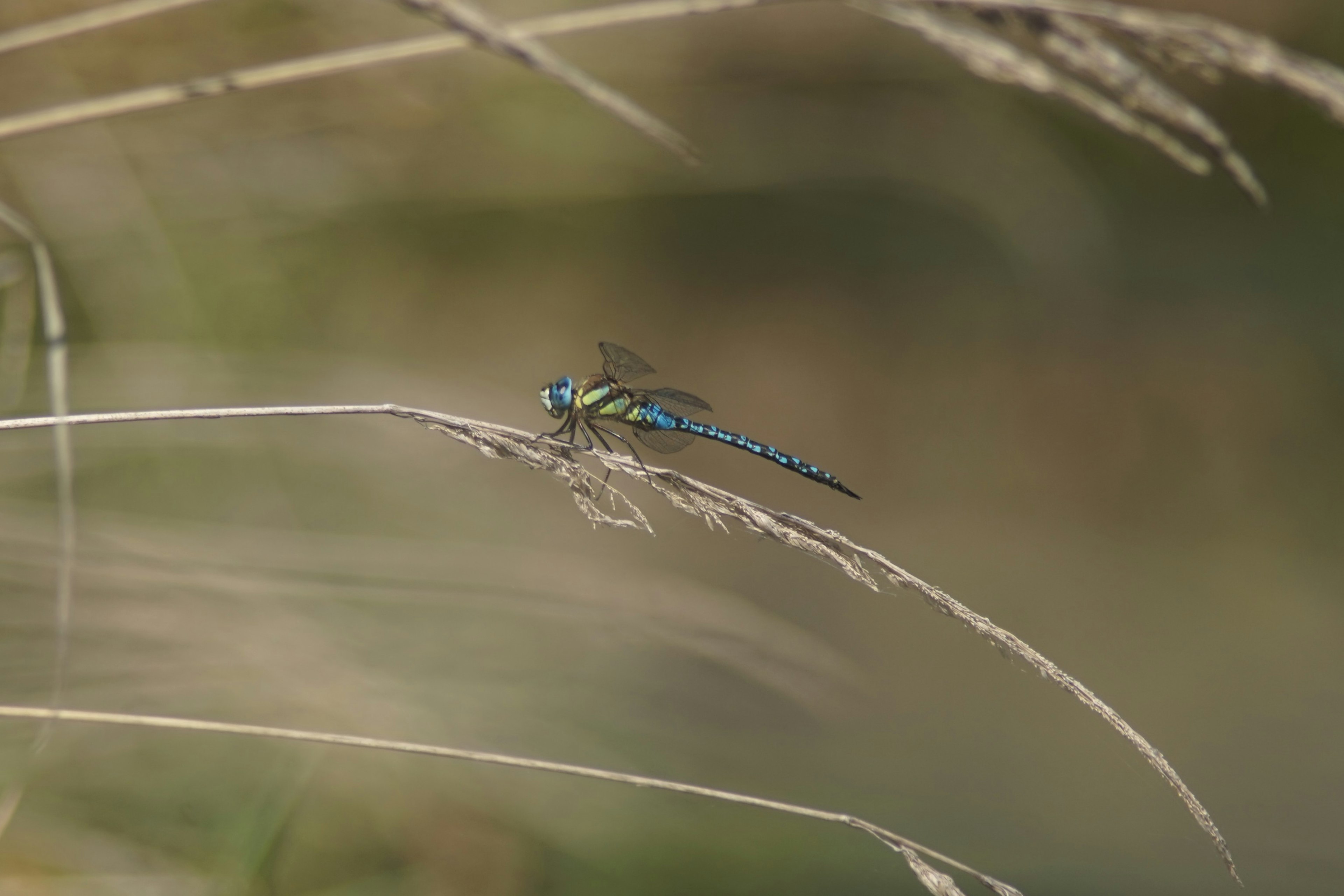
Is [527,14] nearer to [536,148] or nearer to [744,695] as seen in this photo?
[536,148]

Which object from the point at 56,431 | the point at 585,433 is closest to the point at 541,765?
the point at 585,433

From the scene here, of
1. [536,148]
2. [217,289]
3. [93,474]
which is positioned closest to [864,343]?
[536,148]

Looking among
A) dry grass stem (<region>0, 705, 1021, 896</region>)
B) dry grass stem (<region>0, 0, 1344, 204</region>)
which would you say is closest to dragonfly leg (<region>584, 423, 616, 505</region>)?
dry grass stem (<region>0, 705, 1021, 896</region>)

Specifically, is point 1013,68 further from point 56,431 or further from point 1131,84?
point 56,431

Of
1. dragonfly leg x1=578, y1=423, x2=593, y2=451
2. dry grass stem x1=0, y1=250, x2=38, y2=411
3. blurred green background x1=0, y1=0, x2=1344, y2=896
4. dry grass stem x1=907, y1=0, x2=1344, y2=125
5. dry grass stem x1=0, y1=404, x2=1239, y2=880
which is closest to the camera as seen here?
dry grass stem x1=0, y1=404, x2=1239, y2=880

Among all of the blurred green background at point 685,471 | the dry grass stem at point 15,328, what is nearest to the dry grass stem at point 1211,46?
the blurred green background at point 685,471

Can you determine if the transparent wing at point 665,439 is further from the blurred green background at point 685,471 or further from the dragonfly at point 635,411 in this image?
the blurred green background at point 685,471

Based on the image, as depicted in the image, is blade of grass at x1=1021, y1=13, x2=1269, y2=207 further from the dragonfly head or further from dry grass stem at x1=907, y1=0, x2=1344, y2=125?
the dragonfly head

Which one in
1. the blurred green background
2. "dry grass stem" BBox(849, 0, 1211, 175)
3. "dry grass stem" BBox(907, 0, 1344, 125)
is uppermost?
"dry grass stem" BBox(907, 0, 1344, 125)
